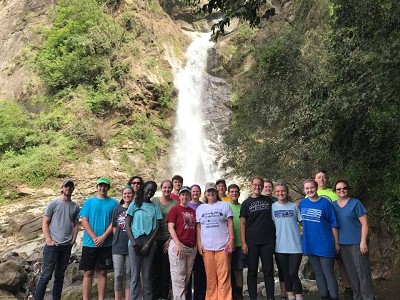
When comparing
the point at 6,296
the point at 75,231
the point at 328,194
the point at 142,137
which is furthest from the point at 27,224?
the point at 328,194

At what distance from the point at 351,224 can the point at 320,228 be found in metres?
0.47

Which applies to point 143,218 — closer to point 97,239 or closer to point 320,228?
point 97,239

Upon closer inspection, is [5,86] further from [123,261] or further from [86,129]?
[123,261]

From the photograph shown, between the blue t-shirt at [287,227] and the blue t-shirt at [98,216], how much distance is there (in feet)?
8.94

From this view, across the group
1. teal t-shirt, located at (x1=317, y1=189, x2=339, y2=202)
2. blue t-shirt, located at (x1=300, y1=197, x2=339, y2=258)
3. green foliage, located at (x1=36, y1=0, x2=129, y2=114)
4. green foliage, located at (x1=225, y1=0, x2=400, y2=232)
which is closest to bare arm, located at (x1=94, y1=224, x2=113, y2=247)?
blue t-shirt, located at (x1=300, y1=197, x2=339, y2=258)

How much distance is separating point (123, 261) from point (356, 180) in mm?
6414

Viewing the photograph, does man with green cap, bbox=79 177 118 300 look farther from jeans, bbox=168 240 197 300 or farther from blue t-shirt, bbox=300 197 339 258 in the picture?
blue t-shirt, bbox=300 197 339 258

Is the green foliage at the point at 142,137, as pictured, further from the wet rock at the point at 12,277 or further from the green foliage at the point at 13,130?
the wet rock at the point at 12,277

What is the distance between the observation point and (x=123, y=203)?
656 centimetres

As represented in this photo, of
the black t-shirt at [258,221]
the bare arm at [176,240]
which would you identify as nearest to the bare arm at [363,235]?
the black t-shirt at [258,221]

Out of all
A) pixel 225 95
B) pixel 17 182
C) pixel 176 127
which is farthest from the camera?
pixel 225 95

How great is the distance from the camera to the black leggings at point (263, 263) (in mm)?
5969

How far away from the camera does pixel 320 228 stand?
226 inches

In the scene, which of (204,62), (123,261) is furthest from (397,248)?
(204,62)
